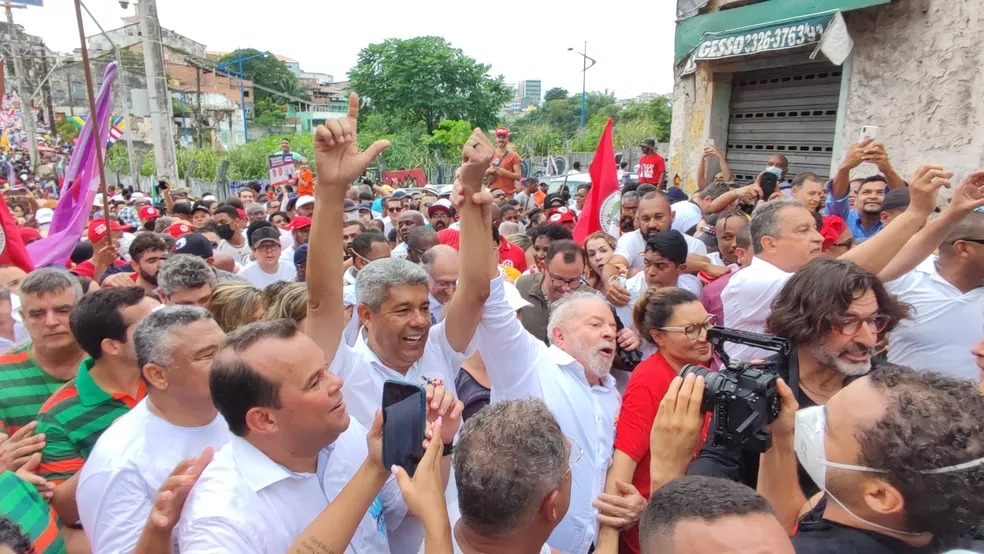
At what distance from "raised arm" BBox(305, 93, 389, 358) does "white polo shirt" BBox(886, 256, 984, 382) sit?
2555 mm

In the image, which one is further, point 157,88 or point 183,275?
point 157,88

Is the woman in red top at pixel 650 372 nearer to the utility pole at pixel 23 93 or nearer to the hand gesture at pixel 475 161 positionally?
the hand gesture at pixel 475 161

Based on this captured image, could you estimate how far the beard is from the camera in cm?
235

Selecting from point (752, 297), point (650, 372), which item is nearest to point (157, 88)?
point (752, 297)

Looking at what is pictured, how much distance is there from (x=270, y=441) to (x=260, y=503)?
173mm

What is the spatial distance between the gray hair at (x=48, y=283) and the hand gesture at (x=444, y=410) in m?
2.35

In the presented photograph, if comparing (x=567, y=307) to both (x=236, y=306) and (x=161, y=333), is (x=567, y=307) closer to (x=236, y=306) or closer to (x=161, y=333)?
(x=161, y=333)

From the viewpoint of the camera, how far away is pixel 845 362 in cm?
236

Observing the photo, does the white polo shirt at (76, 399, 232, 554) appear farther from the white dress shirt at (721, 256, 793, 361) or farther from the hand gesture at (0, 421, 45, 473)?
the white dress shirt at (721, 256, 793, 361)

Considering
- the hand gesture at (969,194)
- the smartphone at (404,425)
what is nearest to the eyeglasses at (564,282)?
the hand gesture at (969,194)

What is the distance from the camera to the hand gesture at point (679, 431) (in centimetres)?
188

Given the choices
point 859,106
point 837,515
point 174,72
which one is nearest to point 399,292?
point 837,515

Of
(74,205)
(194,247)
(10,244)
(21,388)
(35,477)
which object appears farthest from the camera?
(74,205)

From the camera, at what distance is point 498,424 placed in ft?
5.38
